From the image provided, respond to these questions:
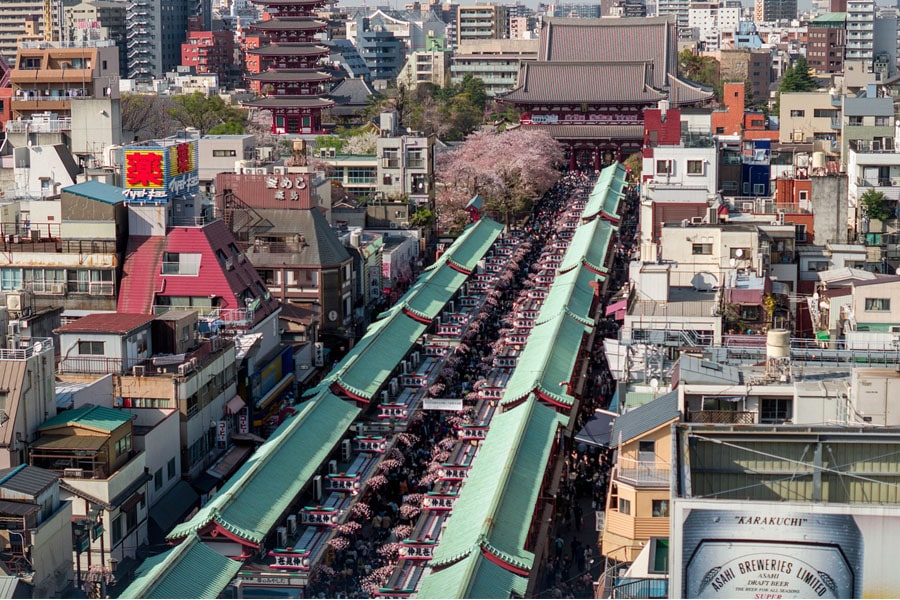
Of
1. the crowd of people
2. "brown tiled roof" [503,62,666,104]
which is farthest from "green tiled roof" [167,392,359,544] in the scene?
"brown tiled roof" [503,62,666,104]

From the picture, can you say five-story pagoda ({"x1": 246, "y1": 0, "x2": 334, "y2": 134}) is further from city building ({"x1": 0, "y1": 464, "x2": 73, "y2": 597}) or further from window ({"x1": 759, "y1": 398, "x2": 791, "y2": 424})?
window ({"x1": 759, "y1": 398, "x2": 791, "y2": 424})

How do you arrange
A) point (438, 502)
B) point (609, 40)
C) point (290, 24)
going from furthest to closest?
point (609, 40)
point (290, 24)
point (438, 502)

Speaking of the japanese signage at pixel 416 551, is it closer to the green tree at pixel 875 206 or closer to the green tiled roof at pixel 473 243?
the green tree at pixel 875 206

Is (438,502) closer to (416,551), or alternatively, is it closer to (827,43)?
(416,551)

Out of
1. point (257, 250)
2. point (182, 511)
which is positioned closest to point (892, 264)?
point (257, 250)

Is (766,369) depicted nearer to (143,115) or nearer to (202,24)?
(143,115)

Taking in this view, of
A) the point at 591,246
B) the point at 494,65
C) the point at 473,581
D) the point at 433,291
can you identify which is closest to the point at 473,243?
the point at 591,246
